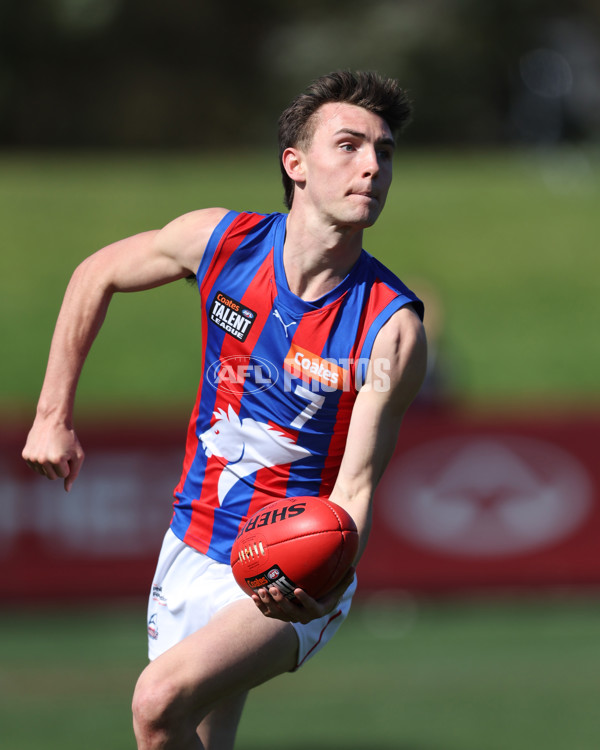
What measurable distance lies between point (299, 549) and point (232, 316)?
3.23ft

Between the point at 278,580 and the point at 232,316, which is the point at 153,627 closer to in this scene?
the point at 278,580

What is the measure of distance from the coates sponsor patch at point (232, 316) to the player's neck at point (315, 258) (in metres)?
0.20

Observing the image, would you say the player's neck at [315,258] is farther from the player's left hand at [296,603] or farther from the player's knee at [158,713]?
the player's knee at [158,713]

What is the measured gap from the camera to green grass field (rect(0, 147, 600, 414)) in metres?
16.6

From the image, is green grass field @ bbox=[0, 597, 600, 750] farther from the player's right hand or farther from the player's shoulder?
the player's shoulder

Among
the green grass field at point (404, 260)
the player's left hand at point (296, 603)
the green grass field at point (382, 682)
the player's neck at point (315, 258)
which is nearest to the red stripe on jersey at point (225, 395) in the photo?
the player's neck at point (315, 258)

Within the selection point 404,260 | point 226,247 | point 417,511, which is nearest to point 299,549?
point 226,247

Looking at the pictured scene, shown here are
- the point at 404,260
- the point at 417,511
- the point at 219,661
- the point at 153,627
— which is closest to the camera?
A: the point at 219,661

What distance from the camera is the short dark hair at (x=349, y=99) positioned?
4.12 m

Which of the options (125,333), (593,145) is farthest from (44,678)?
(593,145)

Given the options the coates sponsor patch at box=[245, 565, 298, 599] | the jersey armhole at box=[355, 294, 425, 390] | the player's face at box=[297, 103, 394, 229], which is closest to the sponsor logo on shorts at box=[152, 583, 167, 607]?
the coates sponsor patch at box=[245, 565, 298, 599]

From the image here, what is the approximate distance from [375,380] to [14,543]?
6.26 m

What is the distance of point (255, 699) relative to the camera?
27.8ft

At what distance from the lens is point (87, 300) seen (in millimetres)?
4465
